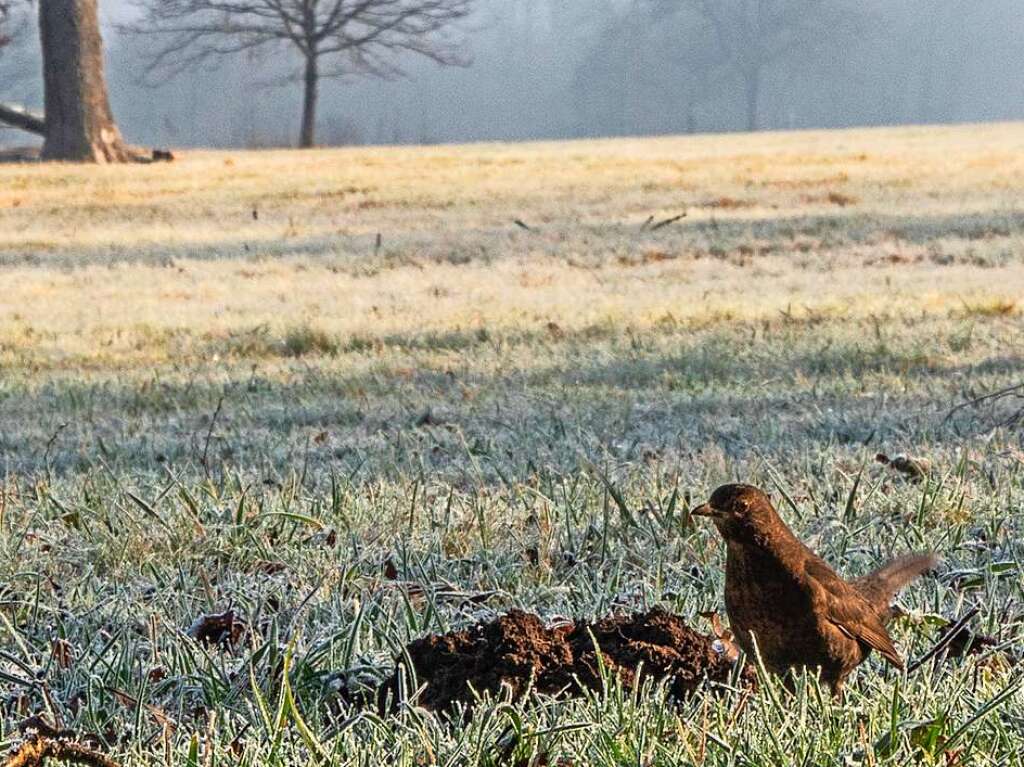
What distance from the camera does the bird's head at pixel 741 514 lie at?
229 cm

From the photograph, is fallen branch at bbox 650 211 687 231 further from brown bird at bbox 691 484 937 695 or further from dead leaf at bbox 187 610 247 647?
brown bird at bbox 691 484 937 695

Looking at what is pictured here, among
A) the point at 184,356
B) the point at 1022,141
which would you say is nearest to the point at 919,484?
the point at 184,356

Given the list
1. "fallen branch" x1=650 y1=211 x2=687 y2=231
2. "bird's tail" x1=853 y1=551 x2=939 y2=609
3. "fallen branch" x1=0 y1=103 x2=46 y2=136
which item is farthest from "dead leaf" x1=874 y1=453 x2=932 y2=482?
"fallen branch" x1=0 y1=103 x2=46 y2=136

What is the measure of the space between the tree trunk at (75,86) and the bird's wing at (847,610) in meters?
19.9

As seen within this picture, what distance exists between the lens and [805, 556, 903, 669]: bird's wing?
2363 millimetres

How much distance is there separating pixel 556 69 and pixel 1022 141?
10434 cm

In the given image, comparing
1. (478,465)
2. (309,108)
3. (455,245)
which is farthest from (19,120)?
(478,465)

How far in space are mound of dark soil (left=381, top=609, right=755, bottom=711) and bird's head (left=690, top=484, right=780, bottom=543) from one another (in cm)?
36

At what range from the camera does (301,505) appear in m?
4.02

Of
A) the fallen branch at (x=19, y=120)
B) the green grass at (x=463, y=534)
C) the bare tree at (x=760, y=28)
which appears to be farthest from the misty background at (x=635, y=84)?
the green grass at (x=463, y=534)

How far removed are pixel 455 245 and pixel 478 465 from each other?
29.2 ft

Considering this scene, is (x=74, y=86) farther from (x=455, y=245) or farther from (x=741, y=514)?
(x=741, y=514)

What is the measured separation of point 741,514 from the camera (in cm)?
230

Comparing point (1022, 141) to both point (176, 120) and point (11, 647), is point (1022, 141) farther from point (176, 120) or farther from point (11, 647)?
point (176, 120)
